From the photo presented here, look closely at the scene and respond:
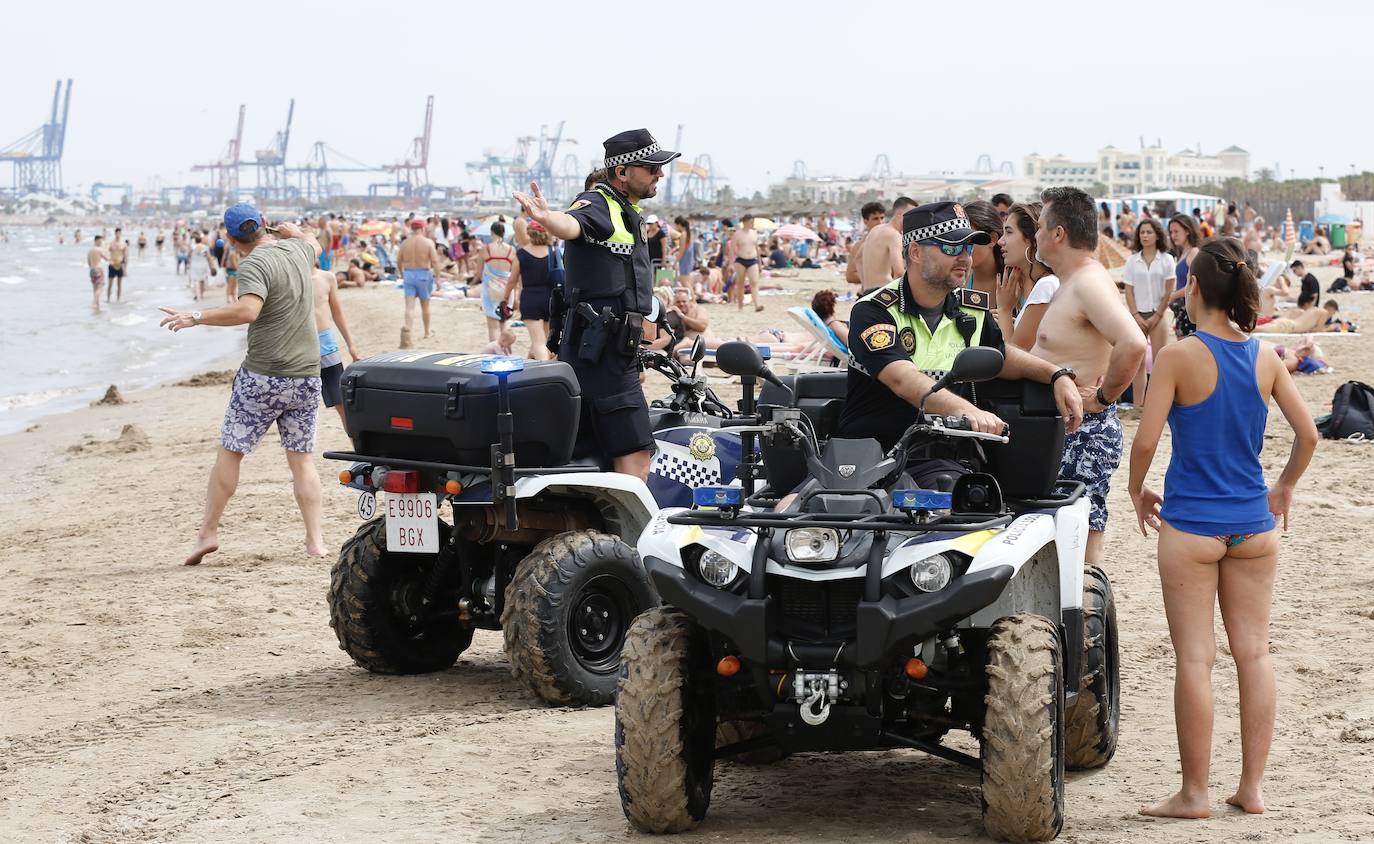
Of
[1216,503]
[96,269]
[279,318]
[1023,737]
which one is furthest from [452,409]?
Result: [96,269]

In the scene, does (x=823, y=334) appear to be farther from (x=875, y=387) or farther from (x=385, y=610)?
(x=875, y=387)

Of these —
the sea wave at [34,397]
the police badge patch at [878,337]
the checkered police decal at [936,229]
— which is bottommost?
the sea wave at [34,397]

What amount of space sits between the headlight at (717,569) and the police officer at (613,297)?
219 cm

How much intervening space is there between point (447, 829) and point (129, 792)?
47.8 inches

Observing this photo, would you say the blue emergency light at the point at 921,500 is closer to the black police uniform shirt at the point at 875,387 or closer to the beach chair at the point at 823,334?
the black police uniform shirt at the point at 875,387

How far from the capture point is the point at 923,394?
4.84 meters

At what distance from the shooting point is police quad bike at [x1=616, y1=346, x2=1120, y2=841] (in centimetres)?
426

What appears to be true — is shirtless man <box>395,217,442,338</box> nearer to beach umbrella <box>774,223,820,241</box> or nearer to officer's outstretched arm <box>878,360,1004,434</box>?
officer's outstretched arm <box>878,360,1004,434</box>

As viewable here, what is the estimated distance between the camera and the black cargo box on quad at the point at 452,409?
6023mm

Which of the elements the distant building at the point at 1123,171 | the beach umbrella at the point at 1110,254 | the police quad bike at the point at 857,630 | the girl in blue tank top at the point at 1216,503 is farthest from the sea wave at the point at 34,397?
the distant building at the point at 1123,171

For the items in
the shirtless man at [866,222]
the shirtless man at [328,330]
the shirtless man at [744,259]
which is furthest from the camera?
the shirtless man at [744,259]

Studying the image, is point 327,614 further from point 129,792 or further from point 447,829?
point 447,829

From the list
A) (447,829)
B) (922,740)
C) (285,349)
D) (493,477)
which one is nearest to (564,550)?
(493,477)

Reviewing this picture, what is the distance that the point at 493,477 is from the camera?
6039 millimetres
